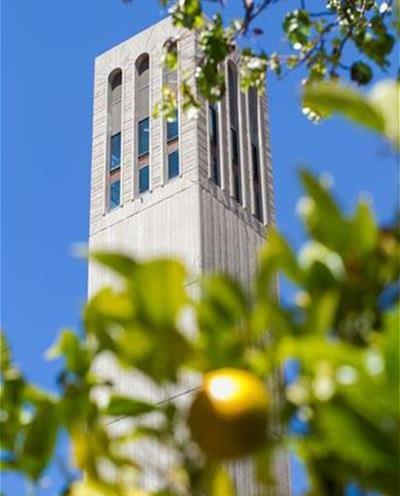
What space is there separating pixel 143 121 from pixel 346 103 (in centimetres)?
1844

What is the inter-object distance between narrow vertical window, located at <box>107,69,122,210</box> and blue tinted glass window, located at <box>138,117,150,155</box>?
50 centimetres

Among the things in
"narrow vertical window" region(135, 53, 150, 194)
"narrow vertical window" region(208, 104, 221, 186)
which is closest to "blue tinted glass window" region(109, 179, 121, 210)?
"narrow vertical window" region(135, 53, 150, 194)

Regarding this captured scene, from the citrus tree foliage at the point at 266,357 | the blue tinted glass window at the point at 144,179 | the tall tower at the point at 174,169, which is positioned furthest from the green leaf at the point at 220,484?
the blue tinted glass window at the point at 144,179

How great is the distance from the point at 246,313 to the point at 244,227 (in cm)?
1763

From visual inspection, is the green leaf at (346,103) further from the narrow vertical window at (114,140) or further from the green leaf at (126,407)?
the narrow vertical window at (114,140)

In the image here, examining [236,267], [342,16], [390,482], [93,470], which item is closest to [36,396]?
[93,470]

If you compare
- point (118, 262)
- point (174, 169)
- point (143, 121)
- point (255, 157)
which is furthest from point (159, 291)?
point (255, 157)

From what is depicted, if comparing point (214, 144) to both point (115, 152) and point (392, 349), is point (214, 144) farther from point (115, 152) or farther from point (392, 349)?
point (392, 349)

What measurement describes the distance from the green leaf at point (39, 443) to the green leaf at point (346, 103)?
163mm

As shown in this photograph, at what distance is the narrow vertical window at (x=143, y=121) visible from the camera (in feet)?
59.4

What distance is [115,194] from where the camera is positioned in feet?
60.4

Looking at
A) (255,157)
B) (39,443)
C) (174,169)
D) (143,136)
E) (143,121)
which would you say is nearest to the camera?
(39,443)

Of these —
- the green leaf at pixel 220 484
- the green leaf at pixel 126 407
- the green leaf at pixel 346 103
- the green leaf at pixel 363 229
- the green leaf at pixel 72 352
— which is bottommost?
the green leaf at pixel 220 484

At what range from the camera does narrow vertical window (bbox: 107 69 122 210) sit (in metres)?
18.4
